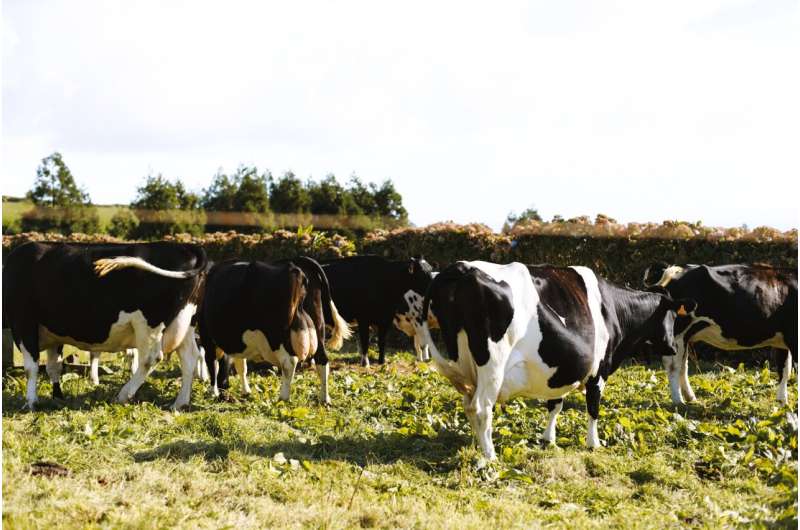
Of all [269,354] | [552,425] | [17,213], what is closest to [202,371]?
[269,354]

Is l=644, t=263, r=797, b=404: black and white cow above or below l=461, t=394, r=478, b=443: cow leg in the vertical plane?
above

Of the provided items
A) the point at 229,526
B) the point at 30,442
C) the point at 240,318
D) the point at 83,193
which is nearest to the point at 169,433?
the point at 30,442

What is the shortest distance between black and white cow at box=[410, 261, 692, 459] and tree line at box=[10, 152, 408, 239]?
38.2 m

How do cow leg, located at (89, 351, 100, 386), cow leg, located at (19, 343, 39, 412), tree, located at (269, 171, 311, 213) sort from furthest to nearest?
tree, located at (269, 171, 311, 213)
cow leg, located at (89, 351, 100, 386)
cow leg, located at (19, 343, 39, 412)

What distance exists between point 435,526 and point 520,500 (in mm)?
1126

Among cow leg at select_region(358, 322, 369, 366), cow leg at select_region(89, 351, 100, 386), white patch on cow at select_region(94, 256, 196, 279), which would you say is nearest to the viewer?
white patch on cow at select_region(94, 256, 196, 279)

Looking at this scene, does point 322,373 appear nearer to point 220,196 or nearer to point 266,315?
point 266,315

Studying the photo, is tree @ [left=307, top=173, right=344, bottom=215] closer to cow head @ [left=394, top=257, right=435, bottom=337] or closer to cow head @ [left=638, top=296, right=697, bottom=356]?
cow head @ [left=394, top=257, right=435, bottom=337]

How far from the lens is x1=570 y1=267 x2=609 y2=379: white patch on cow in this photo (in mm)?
8266

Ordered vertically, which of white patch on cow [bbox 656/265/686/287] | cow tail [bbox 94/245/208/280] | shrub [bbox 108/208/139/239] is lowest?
white patch on cow [bbox 656/265/686/287]

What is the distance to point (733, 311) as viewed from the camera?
1037cm

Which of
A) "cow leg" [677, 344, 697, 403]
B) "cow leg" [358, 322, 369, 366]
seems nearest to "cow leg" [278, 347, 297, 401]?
"cow leg" [358, 322, 369, 366]

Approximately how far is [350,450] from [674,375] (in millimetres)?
Answer: 4680

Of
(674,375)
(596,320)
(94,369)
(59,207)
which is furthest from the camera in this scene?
(59,207)
